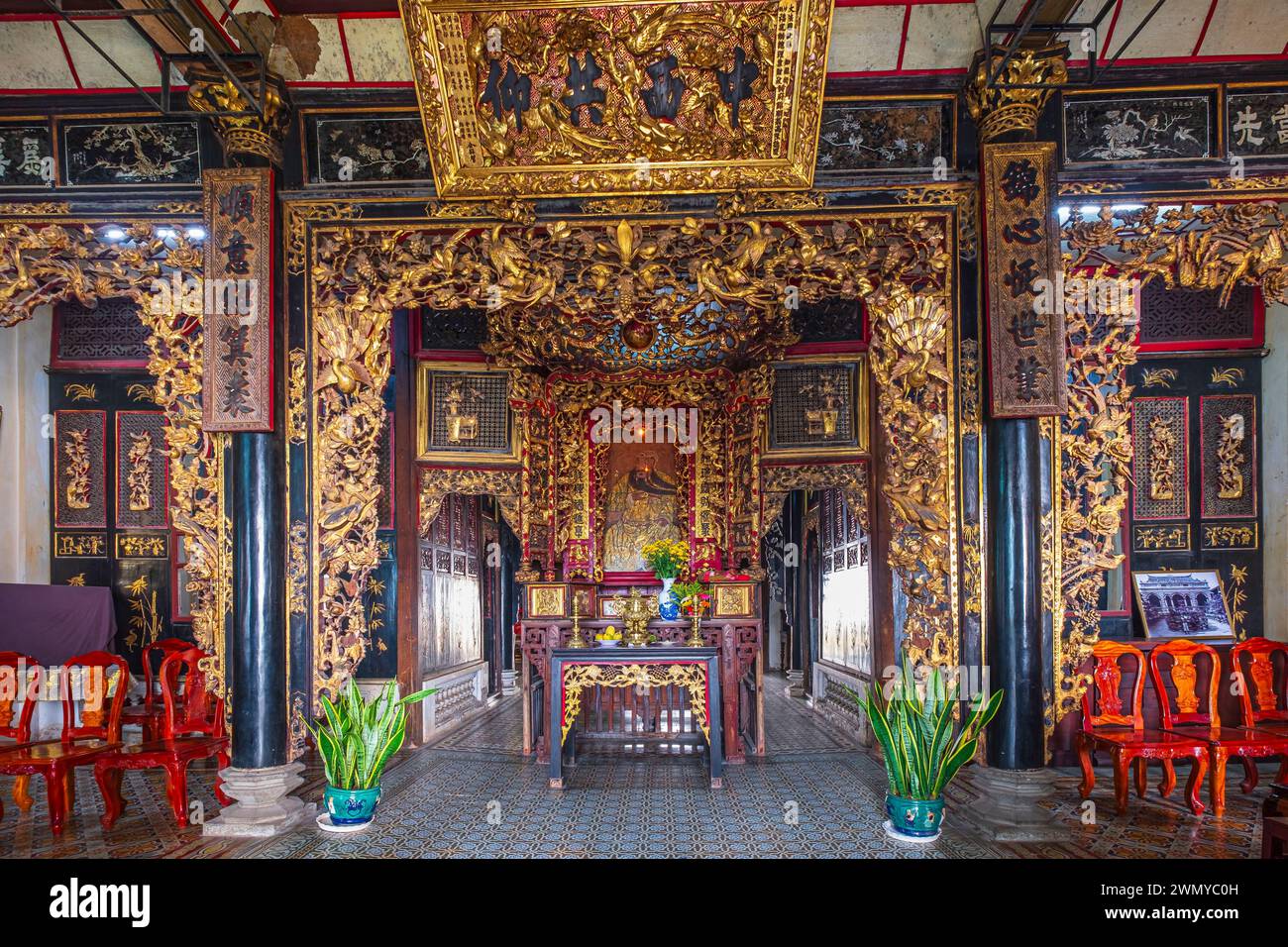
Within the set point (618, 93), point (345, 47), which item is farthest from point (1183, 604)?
point (345, 47)

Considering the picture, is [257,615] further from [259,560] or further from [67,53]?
[67,53]

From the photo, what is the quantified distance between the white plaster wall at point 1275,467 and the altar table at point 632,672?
4.29 metres

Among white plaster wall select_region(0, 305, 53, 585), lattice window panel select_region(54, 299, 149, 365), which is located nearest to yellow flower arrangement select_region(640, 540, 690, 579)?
lattice window panel select_region(54, 299, 149, 365)

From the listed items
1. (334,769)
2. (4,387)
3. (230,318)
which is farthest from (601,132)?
(4,387)

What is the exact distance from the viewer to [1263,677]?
5109mm

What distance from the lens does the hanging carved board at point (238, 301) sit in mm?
4156

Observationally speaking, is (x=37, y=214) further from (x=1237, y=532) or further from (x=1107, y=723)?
(x=1237, y=532)

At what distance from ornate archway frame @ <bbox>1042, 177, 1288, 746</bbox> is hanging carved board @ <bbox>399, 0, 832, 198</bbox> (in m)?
1.54

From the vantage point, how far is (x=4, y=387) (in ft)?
21.3

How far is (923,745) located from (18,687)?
5153 mm

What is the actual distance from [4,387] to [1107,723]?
822cm

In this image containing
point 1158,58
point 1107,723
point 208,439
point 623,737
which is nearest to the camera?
point 1158,58

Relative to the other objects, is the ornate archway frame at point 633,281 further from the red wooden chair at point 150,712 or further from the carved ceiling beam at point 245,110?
the red wooden chair at point 150,712

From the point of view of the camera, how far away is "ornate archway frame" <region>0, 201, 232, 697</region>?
4238mm
